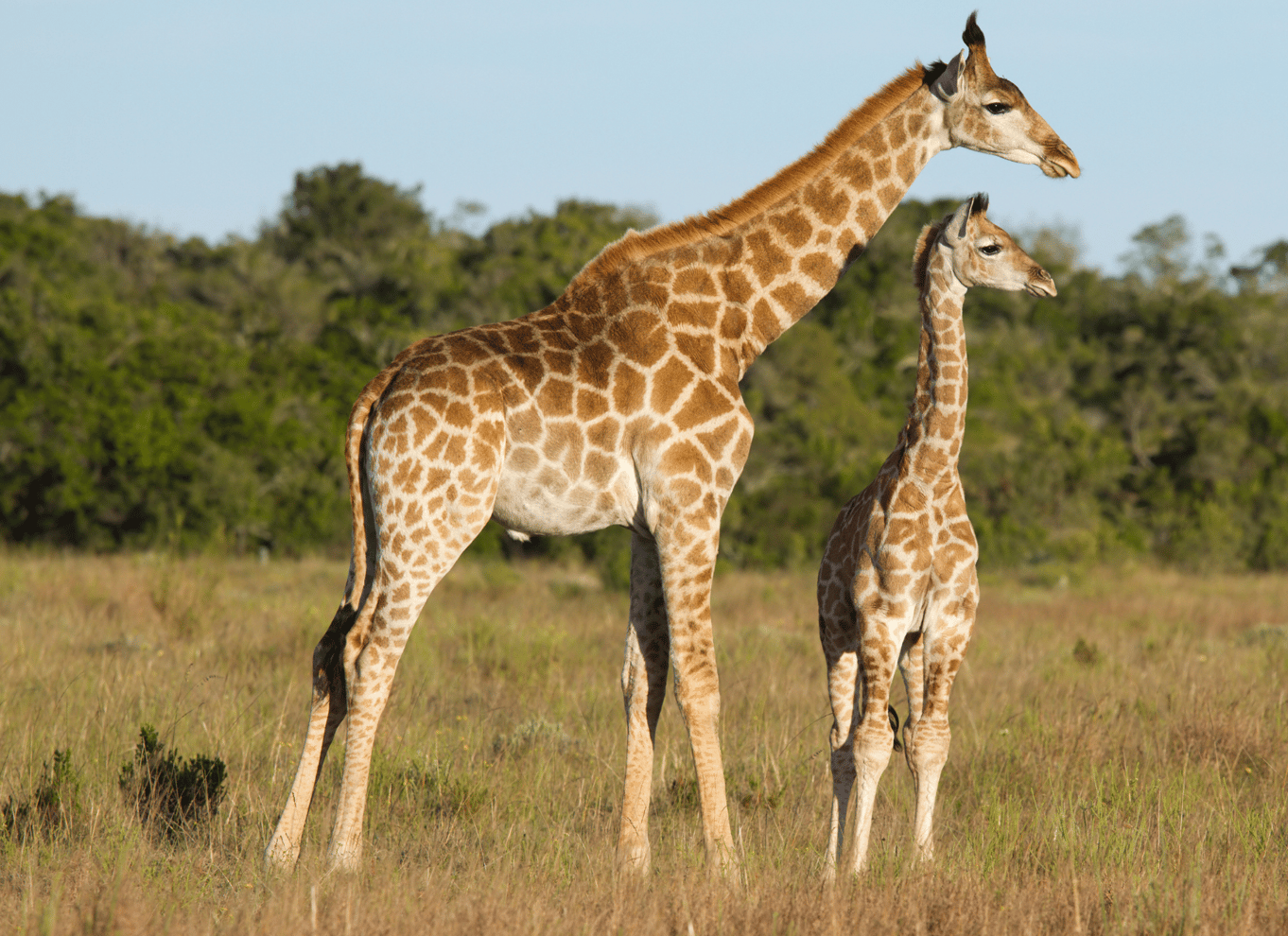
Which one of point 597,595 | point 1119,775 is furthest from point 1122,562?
point 1119,775

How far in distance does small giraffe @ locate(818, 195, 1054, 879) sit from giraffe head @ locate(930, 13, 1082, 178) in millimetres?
267

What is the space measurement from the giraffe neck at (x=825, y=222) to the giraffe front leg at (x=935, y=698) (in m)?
1.35

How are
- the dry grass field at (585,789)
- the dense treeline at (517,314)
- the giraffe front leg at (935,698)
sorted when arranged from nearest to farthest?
1. the dry grass field at (585,789)
2. the giraffe front leg at (935,698)
3. the dense treeline at (517,314)

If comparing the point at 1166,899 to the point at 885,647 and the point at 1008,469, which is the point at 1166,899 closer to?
the point at 885,647

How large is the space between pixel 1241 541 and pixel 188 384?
787 inches

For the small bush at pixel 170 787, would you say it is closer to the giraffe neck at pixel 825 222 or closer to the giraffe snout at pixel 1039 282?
the giraffe neck at pixel 825 222

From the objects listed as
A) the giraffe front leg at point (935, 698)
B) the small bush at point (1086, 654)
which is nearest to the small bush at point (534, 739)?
the giraffe front leg at point (935, 698)

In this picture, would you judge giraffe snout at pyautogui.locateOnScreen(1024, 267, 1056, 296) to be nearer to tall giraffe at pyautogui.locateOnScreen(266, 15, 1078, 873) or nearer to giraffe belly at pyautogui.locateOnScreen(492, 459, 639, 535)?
tall giraffe at pyautogui.locateOnScreen(266, 15, 1078, 873)

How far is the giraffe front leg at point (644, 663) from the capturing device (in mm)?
4938

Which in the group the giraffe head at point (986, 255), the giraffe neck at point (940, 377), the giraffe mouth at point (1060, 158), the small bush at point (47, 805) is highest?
the giraffe mouth at point (1060, 158)

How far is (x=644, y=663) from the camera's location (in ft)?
16.7

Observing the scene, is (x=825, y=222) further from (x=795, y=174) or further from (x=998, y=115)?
Answer: (x=998, y=115)

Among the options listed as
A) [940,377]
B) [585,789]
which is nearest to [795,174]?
[940,377]

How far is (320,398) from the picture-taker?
82.7 ft
